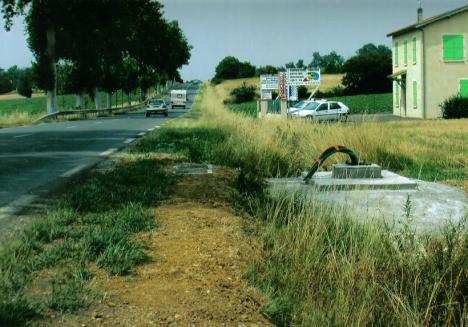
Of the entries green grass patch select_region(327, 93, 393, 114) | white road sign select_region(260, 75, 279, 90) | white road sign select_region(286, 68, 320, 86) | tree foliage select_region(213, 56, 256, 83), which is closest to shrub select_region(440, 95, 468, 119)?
green grass patch select_region(327, 93, 393, 114)

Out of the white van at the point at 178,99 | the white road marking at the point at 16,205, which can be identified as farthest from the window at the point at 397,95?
the white road marking at the point at 16,205

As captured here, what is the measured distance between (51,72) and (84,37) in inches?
202

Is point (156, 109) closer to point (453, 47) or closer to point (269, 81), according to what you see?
point (453, 47)

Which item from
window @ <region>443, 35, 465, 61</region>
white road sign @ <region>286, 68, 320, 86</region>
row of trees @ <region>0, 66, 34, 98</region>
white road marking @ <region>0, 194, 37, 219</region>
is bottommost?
white road marking @ <region>0, 194, 37, 219</region>

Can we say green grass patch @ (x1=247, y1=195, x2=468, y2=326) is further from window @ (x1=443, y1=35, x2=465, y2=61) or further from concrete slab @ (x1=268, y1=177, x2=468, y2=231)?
window @ (x1=443, y1=35, x2=465, y2=61)

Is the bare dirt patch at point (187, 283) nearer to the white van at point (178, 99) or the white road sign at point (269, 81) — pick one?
the white road sign at point (269, 81)

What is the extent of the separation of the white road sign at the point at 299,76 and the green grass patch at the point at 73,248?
1230 cm

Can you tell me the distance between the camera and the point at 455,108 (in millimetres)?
37375

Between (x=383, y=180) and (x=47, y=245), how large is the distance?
5.84 meters

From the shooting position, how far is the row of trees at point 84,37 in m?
40.9

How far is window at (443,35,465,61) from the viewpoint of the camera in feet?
130

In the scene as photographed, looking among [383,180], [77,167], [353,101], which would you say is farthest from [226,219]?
[353,101]

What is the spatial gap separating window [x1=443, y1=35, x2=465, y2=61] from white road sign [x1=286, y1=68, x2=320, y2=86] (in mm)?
23975

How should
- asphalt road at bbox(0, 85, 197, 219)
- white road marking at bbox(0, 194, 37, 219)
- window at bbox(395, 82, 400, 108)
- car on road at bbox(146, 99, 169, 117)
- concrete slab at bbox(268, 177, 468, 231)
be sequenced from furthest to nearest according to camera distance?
window at bbox(395, 82, 400, 108) → car on road at bbox(146, 99, 169, 117) → asphalt road at bbox(0, 85, 197, 219) → concrete slab at bbox(268, 177, 468, 231) → white road marking at bbox(0, 194, 37, 219)
